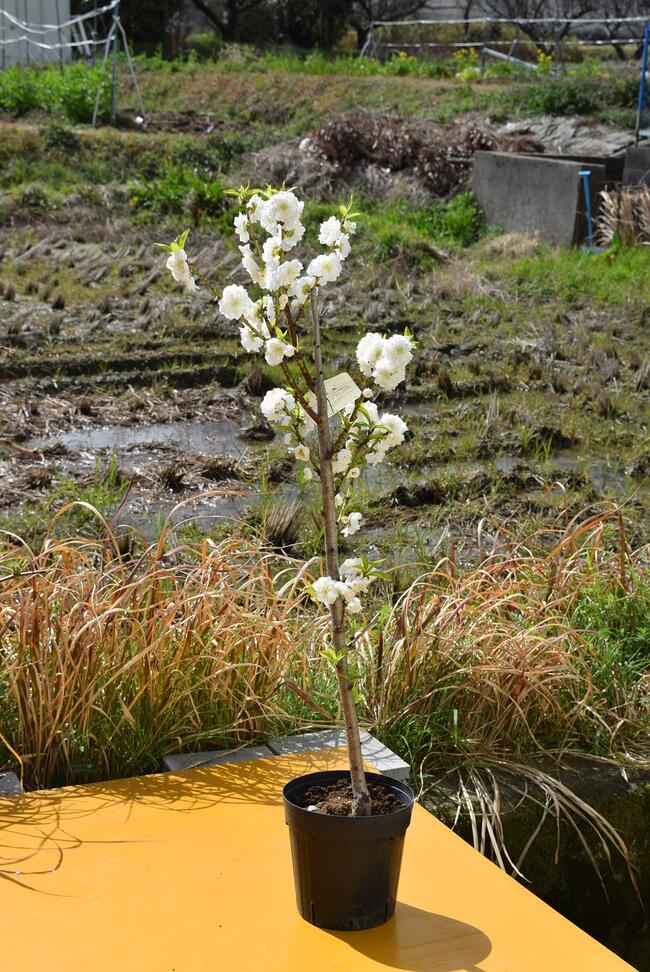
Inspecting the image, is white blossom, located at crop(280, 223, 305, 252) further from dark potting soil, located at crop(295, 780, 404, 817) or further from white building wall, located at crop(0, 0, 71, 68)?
white building wall, located at crop(0, 0, 71, 68)

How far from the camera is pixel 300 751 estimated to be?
3.05 metres

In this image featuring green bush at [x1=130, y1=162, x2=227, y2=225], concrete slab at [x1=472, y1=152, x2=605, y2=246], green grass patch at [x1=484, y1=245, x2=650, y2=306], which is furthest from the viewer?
green bush at [x1=130, y1=162, x2=227, y2=225]

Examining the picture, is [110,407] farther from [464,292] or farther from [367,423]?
[367,423]

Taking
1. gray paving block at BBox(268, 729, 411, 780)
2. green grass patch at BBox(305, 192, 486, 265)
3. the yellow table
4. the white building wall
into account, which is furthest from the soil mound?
the yellow table

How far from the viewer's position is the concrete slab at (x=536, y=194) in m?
12.0

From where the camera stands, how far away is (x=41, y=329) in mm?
8445

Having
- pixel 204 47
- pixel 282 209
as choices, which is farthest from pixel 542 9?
pixel 282 209

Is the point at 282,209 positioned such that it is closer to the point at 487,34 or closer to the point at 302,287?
the point at 302,287

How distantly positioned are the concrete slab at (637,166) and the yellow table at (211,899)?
11.1 meters

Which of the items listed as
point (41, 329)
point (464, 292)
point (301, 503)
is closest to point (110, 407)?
point (41, 329)

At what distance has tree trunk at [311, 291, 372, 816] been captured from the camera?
6.98 feet

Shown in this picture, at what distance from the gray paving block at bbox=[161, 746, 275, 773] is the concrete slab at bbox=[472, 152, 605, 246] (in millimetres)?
9760

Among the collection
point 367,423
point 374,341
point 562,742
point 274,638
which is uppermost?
point 374,341

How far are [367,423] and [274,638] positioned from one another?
1274mm
